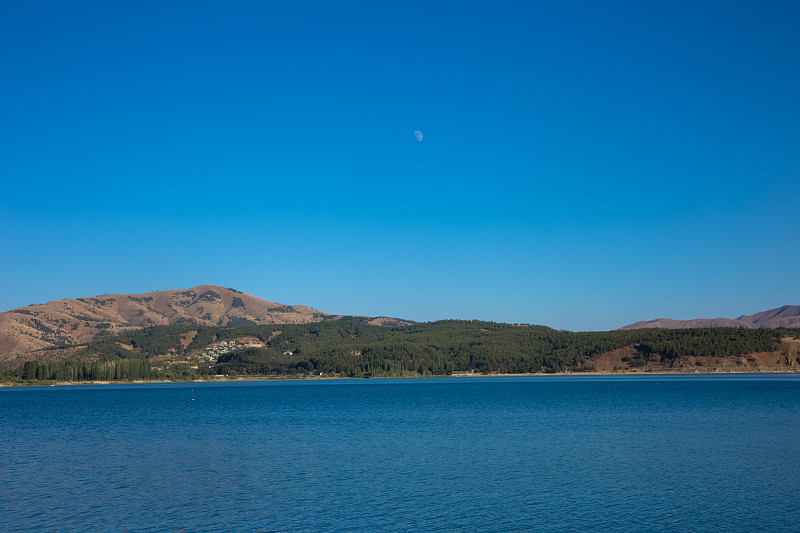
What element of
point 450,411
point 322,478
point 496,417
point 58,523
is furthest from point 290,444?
point 450,411

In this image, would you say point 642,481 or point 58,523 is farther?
point 642,481

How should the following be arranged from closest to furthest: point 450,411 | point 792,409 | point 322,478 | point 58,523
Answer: point 58,523 < point 322,478 < point 792,409 < point 450,411

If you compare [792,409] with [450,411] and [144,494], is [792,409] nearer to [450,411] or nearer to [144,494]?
[450,411]

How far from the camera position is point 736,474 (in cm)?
4697

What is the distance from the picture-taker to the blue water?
1412 inches

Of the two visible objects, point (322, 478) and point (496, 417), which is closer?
point (322, 478)

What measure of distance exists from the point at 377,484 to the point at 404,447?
18711mm

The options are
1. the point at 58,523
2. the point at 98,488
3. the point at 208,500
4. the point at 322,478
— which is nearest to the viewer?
the point at 58,523

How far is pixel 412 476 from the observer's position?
4812 centimetres

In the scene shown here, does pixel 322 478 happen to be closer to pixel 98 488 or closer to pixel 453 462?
pixel 453 462

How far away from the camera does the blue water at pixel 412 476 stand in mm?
35875

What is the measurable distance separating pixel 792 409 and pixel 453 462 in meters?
76.4

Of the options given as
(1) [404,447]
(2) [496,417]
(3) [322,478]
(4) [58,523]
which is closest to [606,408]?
(2) [496,417]

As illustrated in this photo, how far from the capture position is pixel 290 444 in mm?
67500
